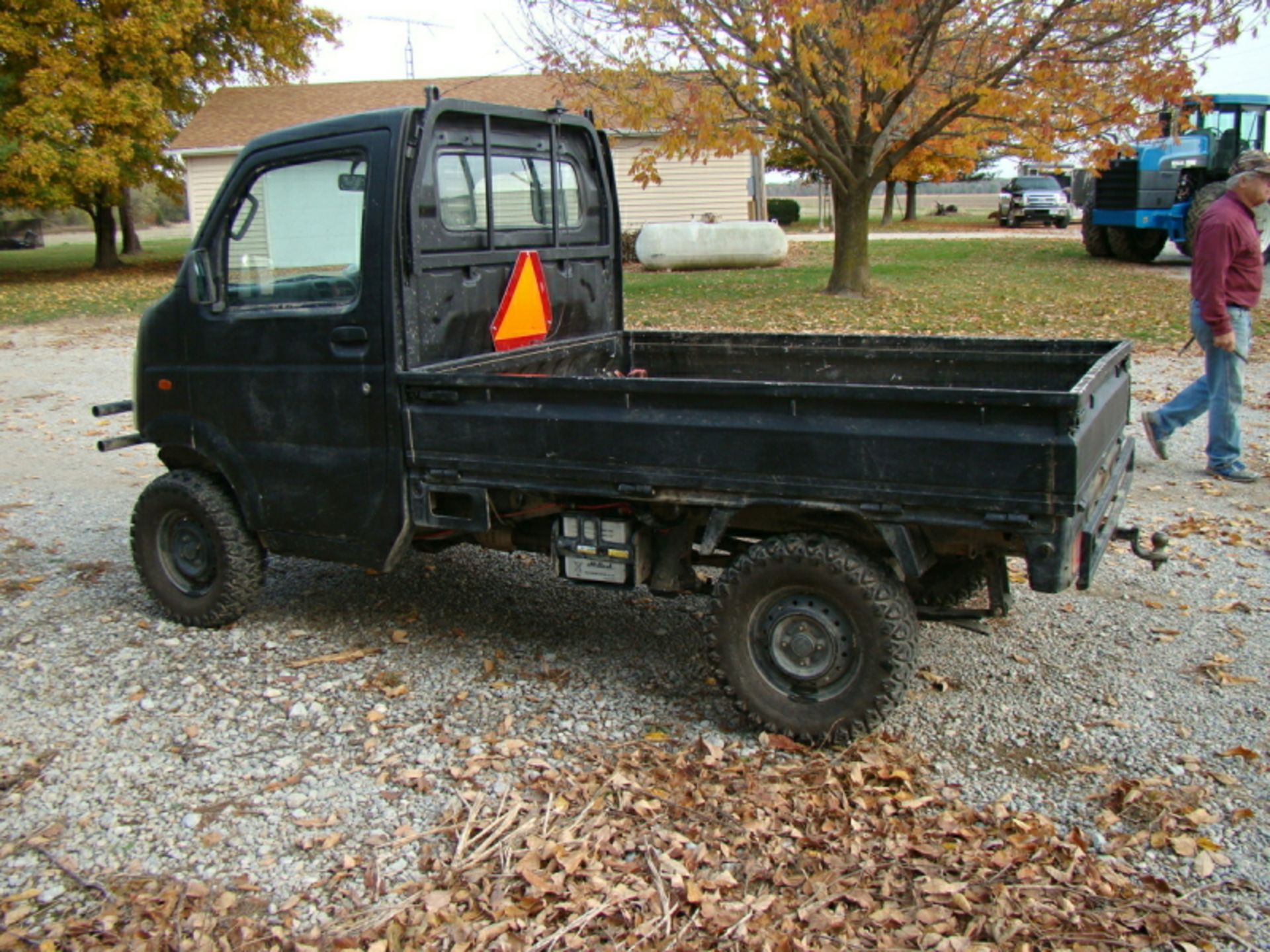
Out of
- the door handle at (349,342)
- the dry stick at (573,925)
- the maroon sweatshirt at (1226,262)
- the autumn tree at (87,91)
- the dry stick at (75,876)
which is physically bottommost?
the dry stick at (75,876)

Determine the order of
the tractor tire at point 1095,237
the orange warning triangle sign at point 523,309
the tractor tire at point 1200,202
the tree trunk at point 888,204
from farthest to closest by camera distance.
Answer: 1. the tree trunk at point 888,204
2. the tractor tire at point 1095,237
3. the tractor tire at point 1200,202
4. the orange warning triangle sign at point 523,309

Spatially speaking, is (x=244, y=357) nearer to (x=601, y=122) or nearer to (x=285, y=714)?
(x=285, y=714)

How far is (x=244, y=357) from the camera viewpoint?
495 centimetres

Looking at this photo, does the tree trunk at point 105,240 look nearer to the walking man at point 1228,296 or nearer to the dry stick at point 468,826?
Result: the walking man at point 1228,296

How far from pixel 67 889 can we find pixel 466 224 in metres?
2.96

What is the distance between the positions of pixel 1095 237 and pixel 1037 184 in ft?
50.7

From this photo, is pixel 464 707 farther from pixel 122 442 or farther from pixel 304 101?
pixel 304 101

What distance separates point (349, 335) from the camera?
4586 millimetres

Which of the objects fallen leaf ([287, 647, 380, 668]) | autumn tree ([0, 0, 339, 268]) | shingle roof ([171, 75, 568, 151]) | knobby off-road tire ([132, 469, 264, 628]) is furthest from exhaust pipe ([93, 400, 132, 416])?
shingle roof ([171, 75, 568, 151])

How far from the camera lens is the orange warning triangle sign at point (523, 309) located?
508 cm

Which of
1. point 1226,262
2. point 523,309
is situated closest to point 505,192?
point 523,309

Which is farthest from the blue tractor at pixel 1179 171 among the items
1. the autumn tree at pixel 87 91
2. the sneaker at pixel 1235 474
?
A: the autumn tree at pixel 87 91

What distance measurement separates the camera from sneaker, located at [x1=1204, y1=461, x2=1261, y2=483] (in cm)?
709

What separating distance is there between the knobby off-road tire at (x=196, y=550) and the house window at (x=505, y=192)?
1.74 m
